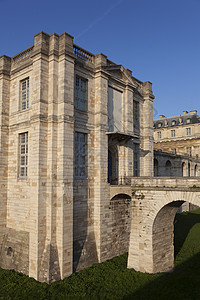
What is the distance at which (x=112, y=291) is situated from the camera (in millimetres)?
13641

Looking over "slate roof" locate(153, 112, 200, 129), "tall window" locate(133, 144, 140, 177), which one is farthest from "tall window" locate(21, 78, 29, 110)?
"slate roof" locate(153, 112, 200, 129)

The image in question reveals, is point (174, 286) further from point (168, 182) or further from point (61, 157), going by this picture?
point (61, 157)

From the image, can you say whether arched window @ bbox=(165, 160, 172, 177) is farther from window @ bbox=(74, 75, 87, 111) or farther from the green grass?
window @ bbox=(74, 75, 87, 111)

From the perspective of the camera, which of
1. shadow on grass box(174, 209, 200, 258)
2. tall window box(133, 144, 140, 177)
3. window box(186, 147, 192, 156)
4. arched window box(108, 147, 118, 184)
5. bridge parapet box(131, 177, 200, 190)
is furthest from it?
window box(186, 147, 192, 156)

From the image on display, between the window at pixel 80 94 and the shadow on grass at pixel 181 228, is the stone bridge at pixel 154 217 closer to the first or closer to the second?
the shadow on grass at pixel 181 228

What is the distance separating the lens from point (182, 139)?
46969 millimetres

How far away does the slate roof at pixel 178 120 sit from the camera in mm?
47122

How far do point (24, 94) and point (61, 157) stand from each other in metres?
6.33

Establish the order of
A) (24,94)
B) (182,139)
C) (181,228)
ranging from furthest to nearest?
(182,139), (181,228), (24,94)

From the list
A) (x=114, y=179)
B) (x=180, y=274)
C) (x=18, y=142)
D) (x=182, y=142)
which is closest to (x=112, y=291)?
(x=180, y=274)

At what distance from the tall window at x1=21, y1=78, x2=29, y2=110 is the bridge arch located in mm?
10639

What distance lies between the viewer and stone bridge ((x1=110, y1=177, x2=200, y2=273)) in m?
15.9

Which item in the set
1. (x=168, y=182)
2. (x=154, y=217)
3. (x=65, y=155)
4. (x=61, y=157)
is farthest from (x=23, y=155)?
(x=168, y=182)

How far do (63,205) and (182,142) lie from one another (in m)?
36.1
